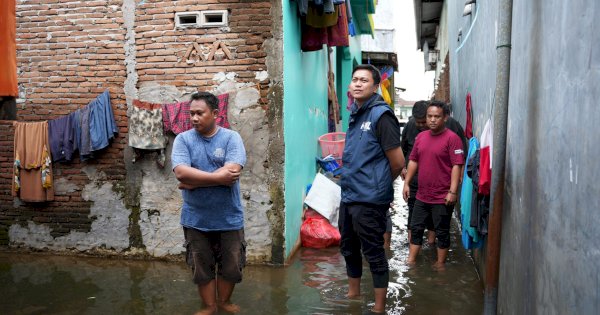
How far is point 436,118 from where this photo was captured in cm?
539

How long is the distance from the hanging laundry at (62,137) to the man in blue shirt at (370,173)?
149 inches

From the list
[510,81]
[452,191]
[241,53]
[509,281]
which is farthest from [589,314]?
[241,53]

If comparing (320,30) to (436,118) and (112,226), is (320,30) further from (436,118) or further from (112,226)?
(112,226)

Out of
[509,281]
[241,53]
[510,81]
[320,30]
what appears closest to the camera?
[509,281]

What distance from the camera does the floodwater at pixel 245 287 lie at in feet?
14.8

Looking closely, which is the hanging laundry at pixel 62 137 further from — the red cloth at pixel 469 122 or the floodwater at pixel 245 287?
the red cloth at pixel 469 122

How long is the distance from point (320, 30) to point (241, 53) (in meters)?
1.56

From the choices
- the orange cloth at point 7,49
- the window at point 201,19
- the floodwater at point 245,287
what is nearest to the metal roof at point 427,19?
the window at point 201,19

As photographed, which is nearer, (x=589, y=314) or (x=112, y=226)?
(x=589, y=314)

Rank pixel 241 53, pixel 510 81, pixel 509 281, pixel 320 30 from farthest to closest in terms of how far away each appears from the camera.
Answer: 1. pixel 320 30
2. pixel 241 53
3. pixel 510 81
4. pixel 509 281

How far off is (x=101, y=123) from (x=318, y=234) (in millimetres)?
3050

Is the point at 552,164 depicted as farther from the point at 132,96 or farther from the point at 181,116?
the point at 132,96

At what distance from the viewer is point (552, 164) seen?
2.29m

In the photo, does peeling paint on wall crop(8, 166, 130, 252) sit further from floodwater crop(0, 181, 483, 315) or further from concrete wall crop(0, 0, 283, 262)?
floodwater crop(0, 181, 483, 315)
